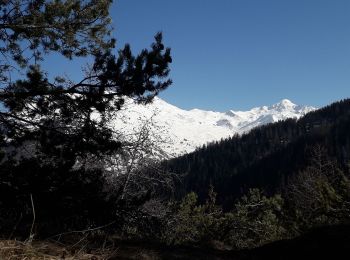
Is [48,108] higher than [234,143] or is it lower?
lower

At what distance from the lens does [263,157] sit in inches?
6117

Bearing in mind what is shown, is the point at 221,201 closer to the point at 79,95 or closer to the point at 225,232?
the point at 225,232

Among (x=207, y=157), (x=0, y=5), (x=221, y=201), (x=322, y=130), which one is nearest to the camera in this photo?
(x=0, y=5)

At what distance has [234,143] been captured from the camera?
184375 mm

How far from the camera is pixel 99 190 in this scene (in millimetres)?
9234

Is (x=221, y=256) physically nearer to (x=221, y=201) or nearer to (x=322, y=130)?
(x=221, y=201)

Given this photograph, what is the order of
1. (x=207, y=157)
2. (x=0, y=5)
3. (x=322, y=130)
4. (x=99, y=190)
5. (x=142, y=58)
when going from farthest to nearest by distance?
(x=207, y=157) → (x=322, y=130) → (x=99, y=190) → (x=142, y=58) → (x=0, y=5)

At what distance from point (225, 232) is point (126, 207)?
1312 cm

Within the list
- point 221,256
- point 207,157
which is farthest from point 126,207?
point 207,157

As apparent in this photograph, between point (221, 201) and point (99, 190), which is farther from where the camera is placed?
→ point (221, 201)

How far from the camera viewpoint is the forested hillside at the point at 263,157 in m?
133

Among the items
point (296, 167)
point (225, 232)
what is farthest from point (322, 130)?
point (225, 232)

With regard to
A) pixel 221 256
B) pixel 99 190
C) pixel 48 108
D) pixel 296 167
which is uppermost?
pixel 296 167

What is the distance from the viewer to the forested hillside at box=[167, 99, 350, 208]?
13333cm
